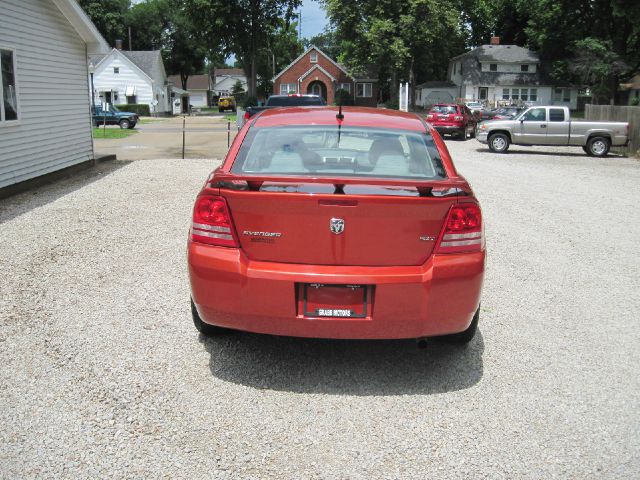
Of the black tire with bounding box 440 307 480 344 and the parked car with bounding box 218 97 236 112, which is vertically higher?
the parked car with bounding box 218 97 236 112

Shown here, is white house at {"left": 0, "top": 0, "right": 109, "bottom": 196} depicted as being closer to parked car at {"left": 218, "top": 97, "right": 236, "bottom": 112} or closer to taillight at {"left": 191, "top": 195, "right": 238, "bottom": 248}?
taillight at {"left": 191, "top": 195, "right": 238, "bottom": 248}

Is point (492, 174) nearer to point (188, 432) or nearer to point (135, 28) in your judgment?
point (188, 432)

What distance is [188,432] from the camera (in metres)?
3.60

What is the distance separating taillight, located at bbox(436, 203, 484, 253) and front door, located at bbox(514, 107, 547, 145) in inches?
853

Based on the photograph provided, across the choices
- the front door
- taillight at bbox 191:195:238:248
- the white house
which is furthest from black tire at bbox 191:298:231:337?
the front door

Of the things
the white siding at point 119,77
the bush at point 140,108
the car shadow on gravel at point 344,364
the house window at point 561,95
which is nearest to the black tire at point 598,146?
the car shadow on gravel at point 344,364

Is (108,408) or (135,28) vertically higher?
(135,28)

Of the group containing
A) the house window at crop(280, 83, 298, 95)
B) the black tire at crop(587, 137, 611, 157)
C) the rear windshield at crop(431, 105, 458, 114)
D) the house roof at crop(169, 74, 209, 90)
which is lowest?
the black tire at crop(587, 137, 611, 157)

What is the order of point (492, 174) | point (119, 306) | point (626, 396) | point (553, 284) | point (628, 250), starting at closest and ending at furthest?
point (626, 396), point (119, 306), point (553, 284), point (628, 250), point (492, 174)

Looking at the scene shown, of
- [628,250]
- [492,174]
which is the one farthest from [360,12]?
[628,250]

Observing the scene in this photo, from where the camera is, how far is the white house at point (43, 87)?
12.2 meters

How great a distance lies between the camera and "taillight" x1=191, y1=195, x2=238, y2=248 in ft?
13.4

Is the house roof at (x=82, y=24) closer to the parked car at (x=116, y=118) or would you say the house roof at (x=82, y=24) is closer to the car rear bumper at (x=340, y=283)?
the car rear bumper at (x=340, y=283)

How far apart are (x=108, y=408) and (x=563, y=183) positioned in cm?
1374
